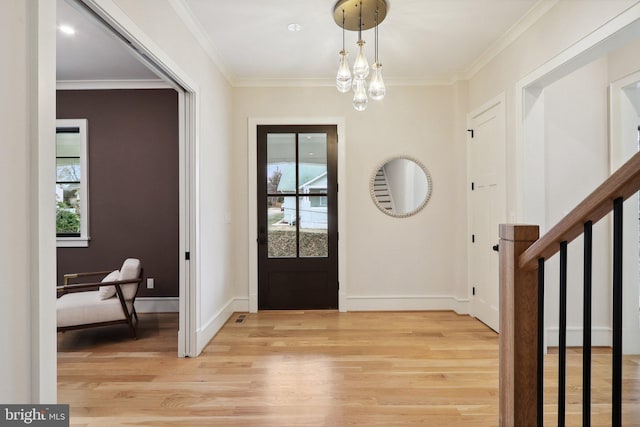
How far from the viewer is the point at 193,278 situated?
291 cm

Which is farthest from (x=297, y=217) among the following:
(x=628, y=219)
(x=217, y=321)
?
(x=628, y=219)

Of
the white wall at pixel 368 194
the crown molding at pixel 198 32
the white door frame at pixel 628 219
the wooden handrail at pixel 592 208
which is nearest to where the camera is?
the wooden handrail at pixel 592 208

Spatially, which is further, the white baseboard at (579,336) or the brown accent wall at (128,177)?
the brown accent wall at (128,177)

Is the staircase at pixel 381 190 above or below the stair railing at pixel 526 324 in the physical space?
above

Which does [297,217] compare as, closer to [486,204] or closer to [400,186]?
[400,186]

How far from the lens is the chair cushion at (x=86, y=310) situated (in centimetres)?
314

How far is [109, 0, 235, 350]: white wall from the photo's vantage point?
245 cm

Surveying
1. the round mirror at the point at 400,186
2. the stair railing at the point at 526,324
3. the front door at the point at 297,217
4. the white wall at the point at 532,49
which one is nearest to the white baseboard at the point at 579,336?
the white wall at the point at 532,49

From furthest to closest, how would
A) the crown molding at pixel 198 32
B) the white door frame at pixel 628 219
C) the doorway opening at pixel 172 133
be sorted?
the white door frame at pixel 628 219
the crown molding at pixel 198 32
the doorway opening at pixel 172 133

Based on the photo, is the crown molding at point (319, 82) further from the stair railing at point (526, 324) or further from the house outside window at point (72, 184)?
the stair railing at point (526, 324)

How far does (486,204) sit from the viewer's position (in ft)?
11.8

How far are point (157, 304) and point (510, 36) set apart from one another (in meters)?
4.55

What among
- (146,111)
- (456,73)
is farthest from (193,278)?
(456,73)

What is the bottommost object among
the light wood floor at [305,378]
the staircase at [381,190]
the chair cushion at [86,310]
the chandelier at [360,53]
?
the light wood floor at [305,378]
